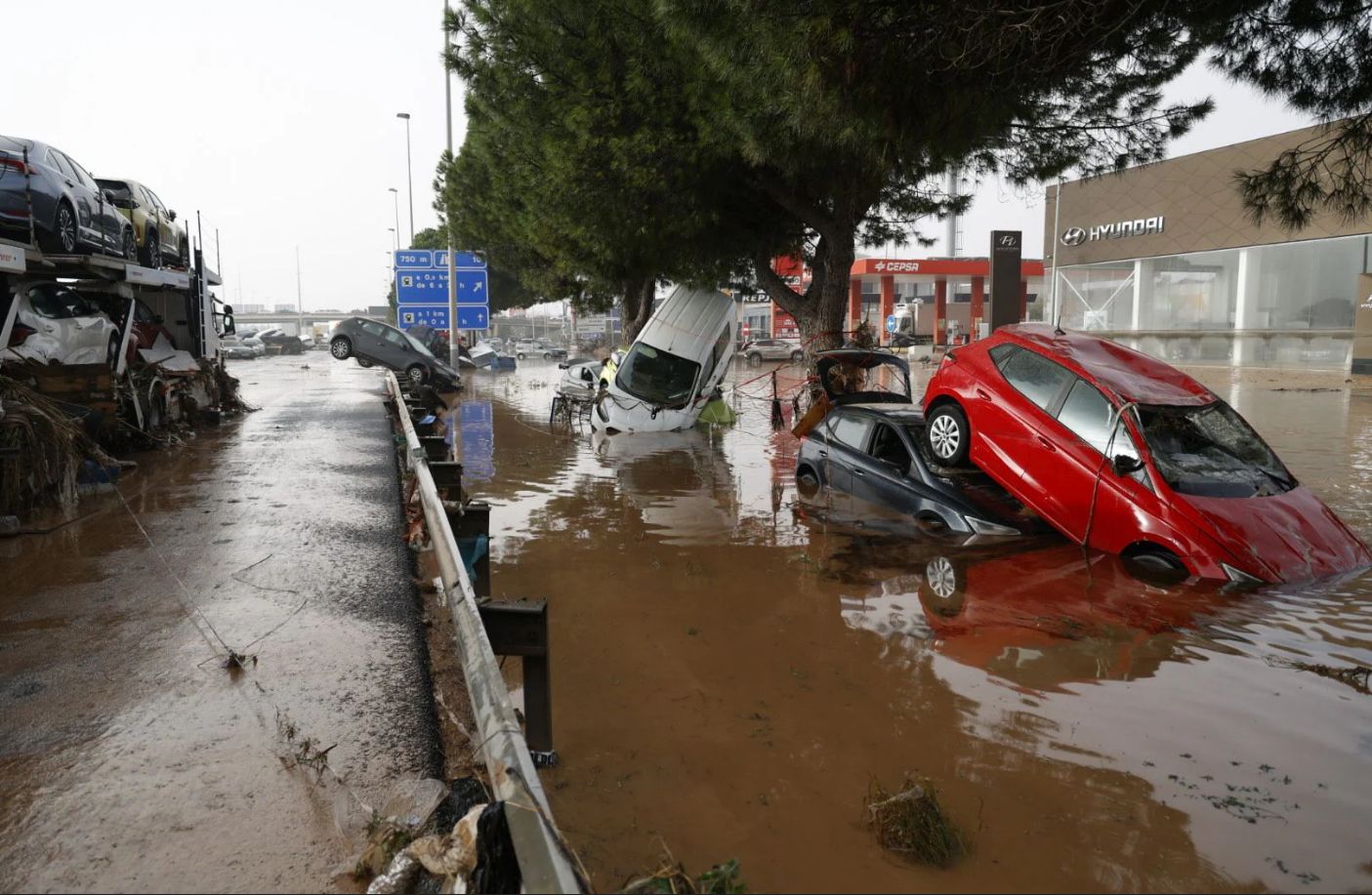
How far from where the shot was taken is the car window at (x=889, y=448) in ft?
32.4

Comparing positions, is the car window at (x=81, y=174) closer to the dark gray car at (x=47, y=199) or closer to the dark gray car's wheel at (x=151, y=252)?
the dark gray car at (x=47, y=199)

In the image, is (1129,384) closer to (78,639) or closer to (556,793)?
(556,793)

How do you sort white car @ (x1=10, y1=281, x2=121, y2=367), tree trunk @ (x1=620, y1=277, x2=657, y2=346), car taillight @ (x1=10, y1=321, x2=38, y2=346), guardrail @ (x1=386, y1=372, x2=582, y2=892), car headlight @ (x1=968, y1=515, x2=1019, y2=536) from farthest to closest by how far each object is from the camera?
tree trunk @ (x1=620, y1=277, x2=657, y2=346)
white car @ (x1=10, y1=281, x2=121, y2=367)
car taillight @ (x1=10, y1=321, x2=38, y2=346)
car headlight @ (x1=968, y1=515, x2=1019, y2=536)
guardrail @ (x1=386, y1=372, x2=582, y2=892)

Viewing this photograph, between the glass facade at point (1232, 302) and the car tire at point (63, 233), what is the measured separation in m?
27.5

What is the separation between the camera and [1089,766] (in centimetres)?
447

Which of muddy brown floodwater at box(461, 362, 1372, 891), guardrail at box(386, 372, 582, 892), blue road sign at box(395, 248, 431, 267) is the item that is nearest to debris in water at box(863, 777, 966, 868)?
muddy brown floodwater at box(461, 362, 1372, 891)

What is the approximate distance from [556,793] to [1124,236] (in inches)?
1556

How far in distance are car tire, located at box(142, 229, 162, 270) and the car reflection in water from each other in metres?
12.9

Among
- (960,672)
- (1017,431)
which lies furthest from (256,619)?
(1017,431)

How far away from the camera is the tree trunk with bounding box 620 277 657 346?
26969 mm

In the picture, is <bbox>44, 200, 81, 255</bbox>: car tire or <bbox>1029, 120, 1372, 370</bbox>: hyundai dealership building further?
<bbox>1029, 120, 1372, 370</bbox>: hyundai dealership building

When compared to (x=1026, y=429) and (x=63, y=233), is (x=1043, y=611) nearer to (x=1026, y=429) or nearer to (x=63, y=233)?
(x=1026, y=429)

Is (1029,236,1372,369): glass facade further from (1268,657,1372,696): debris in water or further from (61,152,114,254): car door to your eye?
(1268,657,1372,696): debris in water

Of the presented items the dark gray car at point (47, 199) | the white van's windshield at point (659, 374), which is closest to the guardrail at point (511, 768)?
the dark gray car at point (47, 199)
